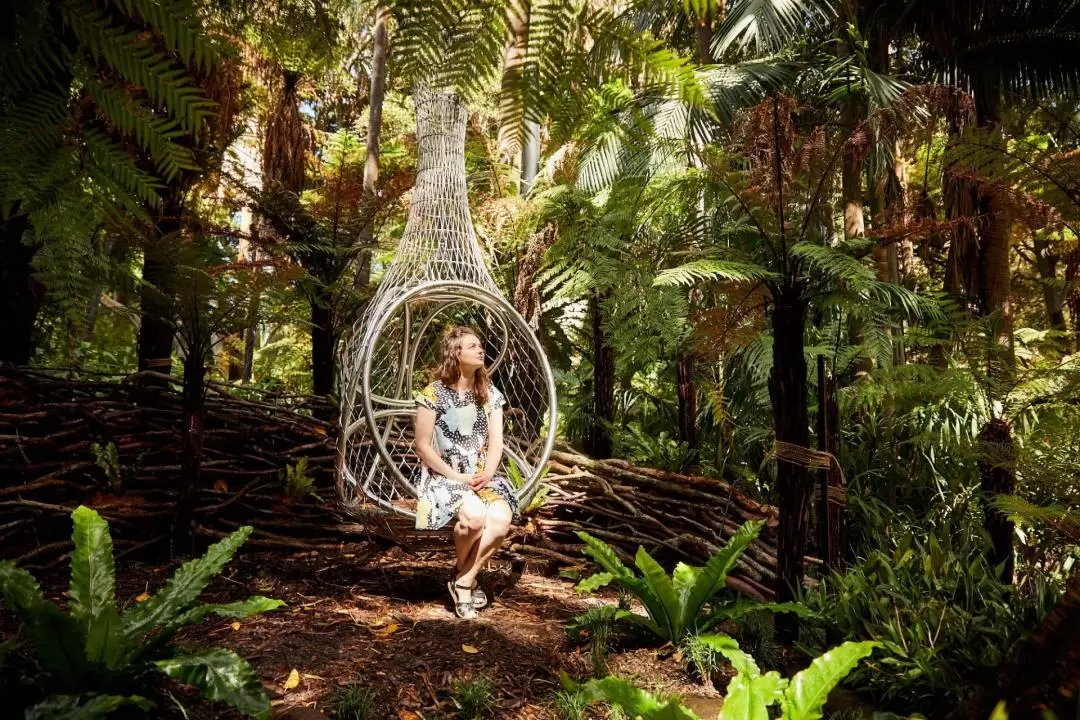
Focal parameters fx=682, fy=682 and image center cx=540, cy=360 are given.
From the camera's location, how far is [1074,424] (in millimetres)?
2928

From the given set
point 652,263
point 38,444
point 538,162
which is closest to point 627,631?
point 652,263

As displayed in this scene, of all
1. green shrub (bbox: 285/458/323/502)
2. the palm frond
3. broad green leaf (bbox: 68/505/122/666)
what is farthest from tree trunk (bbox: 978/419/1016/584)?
the palm frond

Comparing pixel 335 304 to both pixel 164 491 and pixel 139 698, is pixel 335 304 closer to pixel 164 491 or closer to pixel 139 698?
pixel 164 491

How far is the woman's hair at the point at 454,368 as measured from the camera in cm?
292

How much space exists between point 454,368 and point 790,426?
4.53ft

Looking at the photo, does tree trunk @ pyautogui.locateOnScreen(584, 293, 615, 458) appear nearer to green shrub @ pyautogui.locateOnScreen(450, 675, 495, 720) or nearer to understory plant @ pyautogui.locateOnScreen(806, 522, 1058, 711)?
understory plant @ pyautogui.locateOnScreen(806, 522, 1058, 711)

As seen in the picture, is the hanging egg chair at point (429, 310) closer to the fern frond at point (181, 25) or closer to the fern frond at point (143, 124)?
the fern frond at point (143, 124)

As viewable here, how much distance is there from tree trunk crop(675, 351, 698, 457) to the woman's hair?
50.4 inches

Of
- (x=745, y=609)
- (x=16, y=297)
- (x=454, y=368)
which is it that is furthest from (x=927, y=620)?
(x=16, y=297)

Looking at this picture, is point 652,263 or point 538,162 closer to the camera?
point 652,263

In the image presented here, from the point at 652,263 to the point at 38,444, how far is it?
3.08 metres

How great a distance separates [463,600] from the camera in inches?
102

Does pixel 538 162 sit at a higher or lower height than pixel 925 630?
higher

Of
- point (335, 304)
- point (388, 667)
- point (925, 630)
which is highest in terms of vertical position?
point (335, 304)
